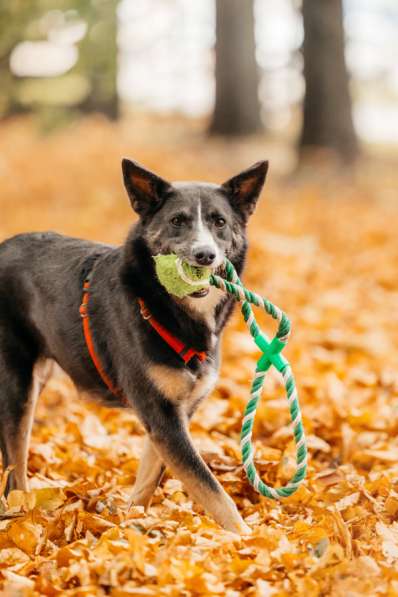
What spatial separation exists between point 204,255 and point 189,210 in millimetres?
461

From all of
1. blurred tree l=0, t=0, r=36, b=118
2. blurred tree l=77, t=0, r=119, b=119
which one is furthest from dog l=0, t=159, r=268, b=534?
blurred tree l=77, t=0, r=119, b=119

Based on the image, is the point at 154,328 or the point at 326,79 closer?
the point at 154,328

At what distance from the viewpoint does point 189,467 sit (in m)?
3.59

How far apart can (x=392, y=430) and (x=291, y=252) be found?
538 centimetres

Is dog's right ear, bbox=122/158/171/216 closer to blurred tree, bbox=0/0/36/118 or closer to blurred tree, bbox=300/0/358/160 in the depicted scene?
blurred tree, bbox=0/0/36/118

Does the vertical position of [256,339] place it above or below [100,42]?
below

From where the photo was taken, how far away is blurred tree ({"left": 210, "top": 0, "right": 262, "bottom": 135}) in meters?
20.1

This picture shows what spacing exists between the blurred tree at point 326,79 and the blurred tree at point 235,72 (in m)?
4.22

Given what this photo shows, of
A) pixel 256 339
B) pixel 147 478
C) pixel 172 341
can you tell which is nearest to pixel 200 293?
pixel 172 341

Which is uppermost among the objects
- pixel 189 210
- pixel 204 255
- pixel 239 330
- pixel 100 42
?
pixel 100 42

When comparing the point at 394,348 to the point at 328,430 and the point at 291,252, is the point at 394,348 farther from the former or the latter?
the point at 291,252

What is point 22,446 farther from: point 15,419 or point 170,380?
point 170,380

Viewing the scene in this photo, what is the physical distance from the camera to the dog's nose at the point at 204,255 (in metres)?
3.53

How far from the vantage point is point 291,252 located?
34.0 feet
